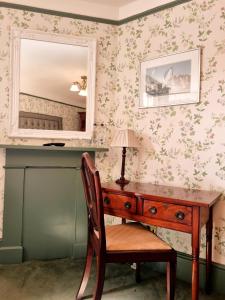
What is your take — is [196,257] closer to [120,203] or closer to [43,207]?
[120,203]

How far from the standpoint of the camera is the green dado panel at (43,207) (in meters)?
2.22

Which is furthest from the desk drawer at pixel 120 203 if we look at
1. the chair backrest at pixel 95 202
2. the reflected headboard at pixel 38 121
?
the reflected headboard at pixel 38 121

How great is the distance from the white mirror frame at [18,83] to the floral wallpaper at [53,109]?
0.18ft

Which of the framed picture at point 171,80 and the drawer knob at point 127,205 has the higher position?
the framed picture at point 171,80

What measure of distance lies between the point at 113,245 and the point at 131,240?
13 cm

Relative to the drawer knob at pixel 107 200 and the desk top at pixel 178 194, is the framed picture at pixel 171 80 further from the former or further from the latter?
the drawer knob at pixel 107 200

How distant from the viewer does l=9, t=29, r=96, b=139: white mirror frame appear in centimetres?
220

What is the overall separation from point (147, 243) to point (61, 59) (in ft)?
5.44

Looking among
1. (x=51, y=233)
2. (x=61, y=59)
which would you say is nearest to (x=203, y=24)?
(x=61, y=59)

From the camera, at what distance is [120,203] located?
1.82 meters

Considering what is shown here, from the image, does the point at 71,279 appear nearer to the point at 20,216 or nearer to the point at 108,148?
the point at 20,216

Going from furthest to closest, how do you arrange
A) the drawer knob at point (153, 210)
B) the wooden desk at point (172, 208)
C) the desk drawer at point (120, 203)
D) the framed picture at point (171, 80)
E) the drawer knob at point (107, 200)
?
the framed picture at point (171, 80) → the drawer knob at point (107, 200) → the desk drawer at point (120, 203) → the drawer knob at point (153, 210) → the wooden desk at point (172, 208)

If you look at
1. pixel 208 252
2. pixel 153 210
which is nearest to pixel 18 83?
pixel 153 210

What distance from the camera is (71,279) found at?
1.99m
